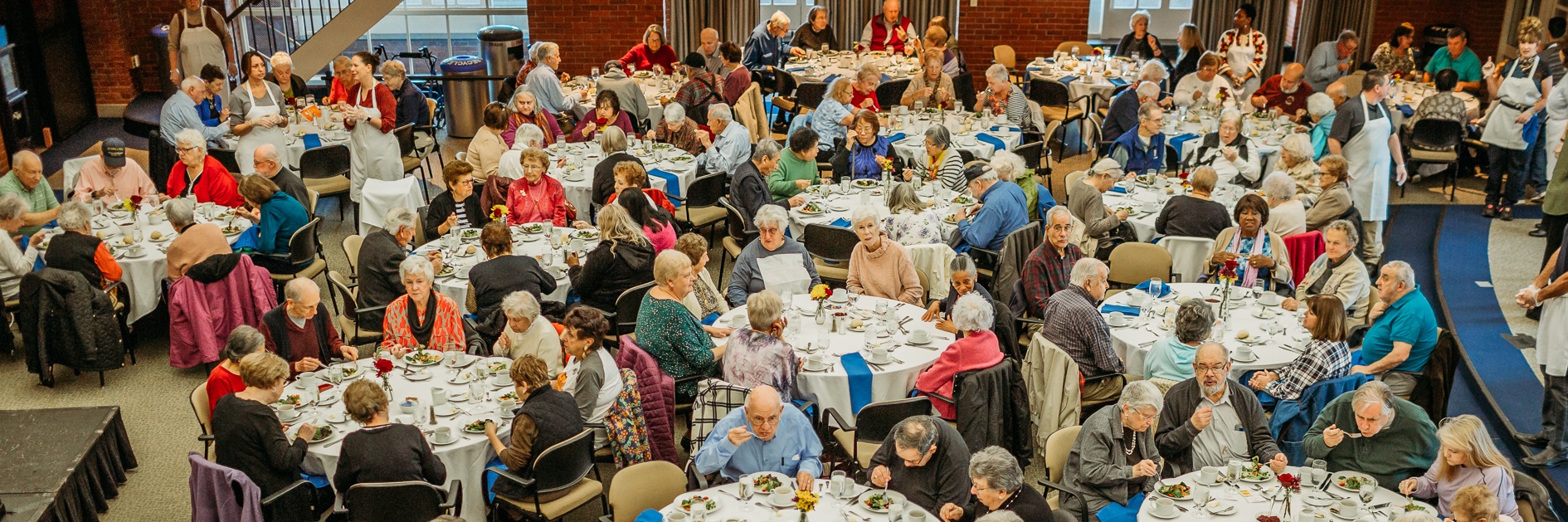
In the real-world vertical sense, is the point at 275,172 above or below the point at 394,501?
above

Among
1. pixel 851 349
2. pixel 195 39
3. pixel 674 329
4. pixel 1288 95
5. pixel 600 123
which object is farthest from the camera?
pixel 195 39

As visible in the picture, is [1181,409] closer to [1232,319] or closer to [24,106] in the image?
[1232,319]

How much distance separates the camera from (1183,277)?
8.54 meters

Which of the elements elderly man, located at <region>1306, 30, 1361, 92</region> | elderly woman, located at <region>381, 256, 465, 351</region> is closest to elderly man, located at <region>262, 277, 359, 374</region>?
elderly woman, located at <region>381, 256, 465, 351</region>

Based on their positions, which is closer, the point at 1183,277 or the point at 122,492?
the point at 122,492

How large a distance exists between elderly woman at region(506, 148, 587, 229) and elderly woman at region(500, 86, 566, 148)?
40.2 inches

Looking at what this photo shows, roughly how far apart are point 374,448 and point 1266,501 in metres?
3.89

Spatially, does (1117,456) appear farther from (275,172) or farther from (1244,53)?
(1244,53)

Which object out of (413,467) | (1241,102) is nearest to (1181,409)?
(413,467)

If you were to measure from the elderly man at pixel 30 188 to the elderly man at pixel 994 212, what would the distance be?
6.46 m

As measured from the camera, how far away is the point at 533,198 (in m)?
8.73

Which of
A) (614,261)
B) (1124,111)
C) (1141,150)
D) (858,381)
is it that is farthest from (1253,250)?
(614,261)

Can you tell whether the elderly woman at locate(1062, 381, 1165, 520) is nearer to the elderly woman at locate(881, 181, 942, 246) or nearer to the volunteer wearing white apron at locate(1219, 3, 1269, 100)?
the elderly woman at locate(881, 181, 942, 246)

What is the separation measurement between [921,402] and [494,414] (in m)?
2.10
